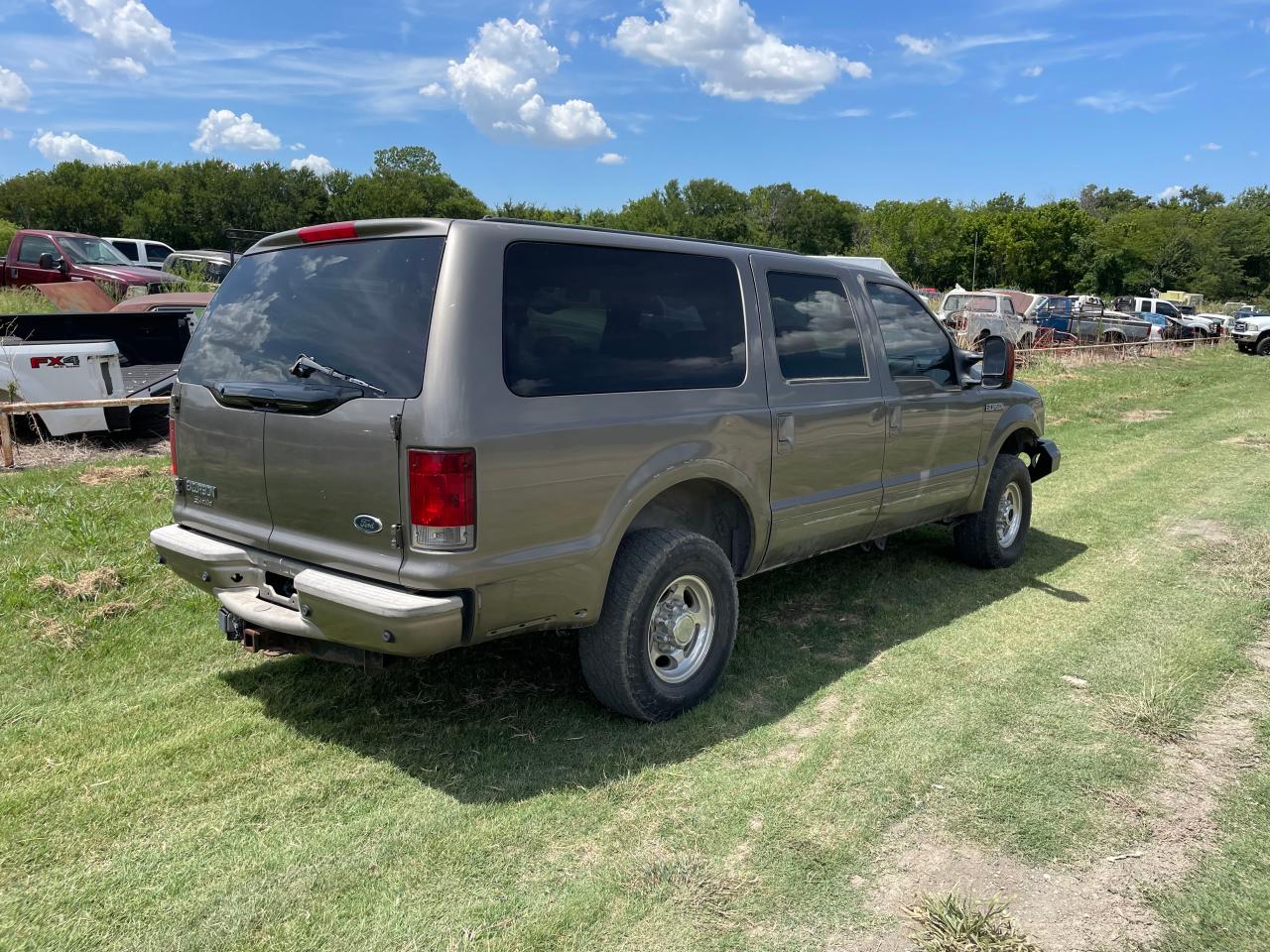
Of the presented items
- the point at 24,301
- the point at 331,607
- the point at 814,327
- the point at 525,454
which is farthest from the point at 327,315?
the point at 24,301

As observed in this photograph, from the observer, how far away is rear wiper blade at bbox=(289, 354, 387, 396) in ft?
10.5

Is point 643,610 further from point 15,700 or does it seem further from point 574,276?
point 15,700

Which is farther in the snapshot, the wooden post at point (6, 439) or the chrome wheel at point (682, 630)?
the wooden post at point (6, 439)

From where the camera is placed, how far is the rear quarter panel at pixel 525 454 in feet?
10.0

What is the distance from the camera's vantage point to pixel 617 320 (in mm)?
3658

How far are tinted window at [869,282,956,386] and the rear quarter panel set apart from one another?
1.84m

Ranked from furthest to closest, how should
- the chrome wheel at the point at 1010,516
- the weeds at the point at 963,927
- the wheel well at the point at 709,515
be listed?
the chrome wheel at the point at 1010,516 → the wheel well at the point at 709,515 → the weeds at the point at 963,927

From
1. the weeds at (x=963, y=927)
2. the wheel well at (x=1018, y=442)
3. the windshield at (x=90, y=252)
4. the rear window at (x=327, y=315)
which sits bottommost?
the weeds at (x=963, y=927)

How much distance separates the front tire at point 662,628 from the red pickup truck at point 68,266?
1556 centimetres

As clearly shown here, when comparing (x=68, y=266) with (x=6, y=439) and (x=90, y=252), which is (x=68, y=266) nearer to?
(x=90, y=252)

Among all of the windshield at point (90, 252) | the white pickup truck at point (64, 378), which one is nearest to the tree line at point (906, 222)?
the windshield at point (90, 252)

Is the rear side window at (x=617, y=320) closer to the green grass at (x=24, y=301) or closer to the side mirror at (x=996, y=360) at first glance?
the side mirror at (x=996, y=360)

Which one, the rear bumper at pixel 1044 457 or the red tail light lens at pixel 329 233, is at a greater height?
the red tail light lens at pixel 329 233

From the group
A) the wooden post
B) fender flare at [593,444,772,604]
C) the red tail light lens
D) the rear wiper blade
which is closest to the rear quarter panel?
fender flare at [593,444,772,604]
